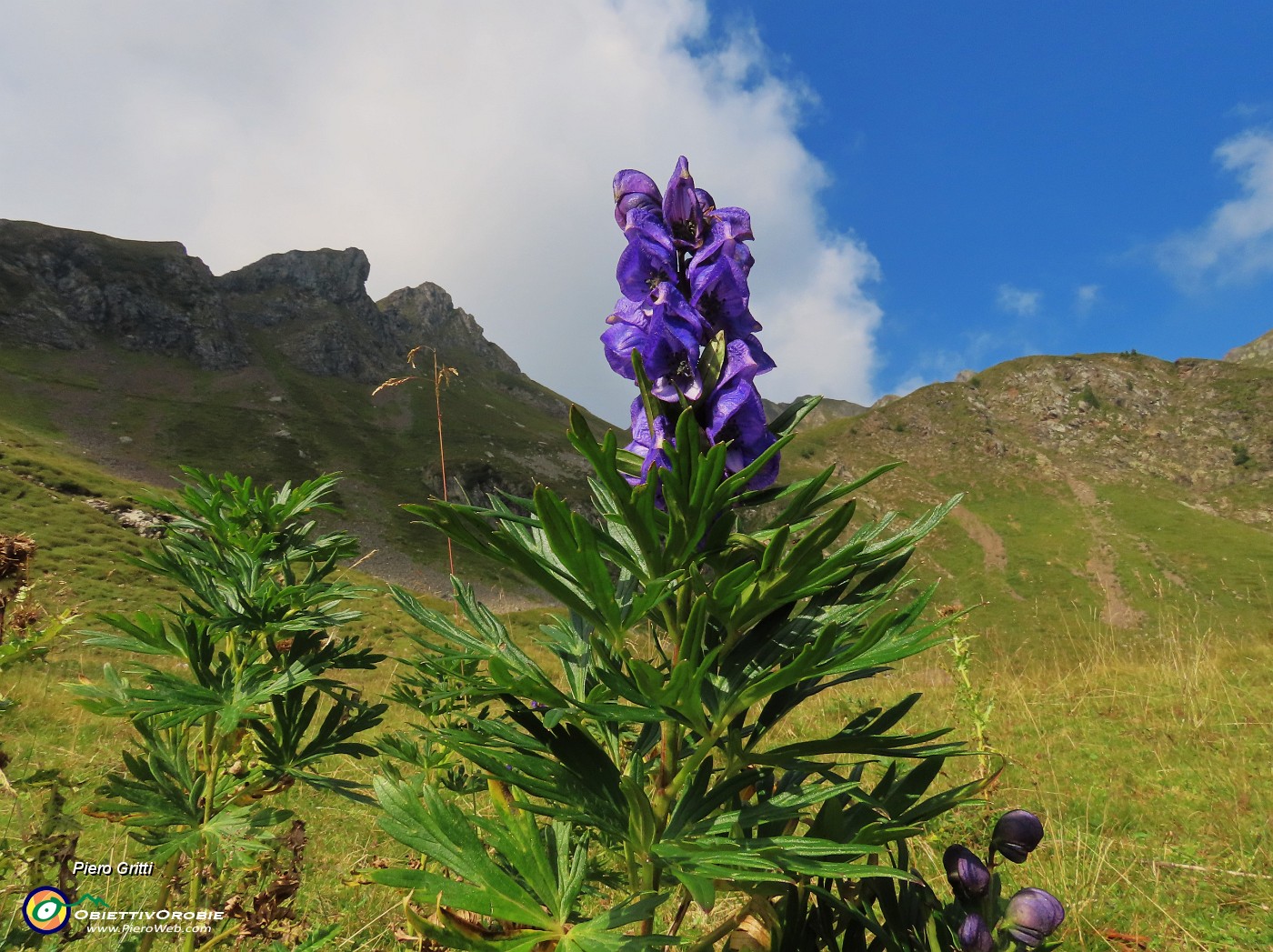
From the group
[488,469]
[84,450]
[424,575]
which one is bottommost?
[424,575]

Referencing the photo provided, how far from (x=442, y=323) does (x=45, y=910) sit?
359ft

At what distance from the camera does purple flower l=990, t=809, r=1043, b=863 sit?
101 centimetres

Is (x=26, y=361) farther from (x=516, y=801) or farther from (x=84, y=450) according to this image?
(x=516, y=801)

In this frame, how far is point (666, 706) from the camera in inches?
33.2

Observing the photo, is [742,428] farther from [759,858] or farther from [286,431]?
[286,431]

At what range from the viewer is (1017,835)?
1022mm

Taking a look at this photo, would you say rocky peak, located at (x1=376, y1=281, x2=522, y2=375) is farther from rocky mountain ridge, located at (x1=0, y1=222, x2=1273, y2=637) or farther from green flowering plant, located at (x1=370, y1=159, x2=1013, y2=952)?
green flowering plant, located at (x1=370, y1=159, x2=1013, y2=952)

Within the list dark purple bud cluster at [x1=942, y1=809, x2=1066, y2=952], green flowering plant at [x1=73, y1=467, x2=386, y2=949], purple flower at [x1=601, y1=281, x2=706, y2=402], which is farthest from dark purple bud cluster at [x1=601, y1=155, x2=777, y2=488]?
green flowering plant at [x1=73, y1=467, x2=386, y2=949]

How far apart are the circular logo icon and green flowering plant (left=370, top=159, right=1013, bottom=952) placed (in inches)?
55.6

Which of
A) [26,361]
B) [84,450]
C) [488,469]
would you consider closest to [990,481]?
[488,469]

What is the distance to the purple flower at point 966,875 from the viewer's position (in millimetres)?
900

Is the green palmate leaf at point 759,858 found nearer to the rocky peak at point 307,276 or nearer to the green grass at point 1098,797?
the green grass at point 1098,797

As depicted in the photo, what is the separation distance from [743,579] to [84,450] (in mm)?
49713

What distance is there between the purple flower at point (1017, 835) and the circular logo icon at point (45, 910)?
2181mm
